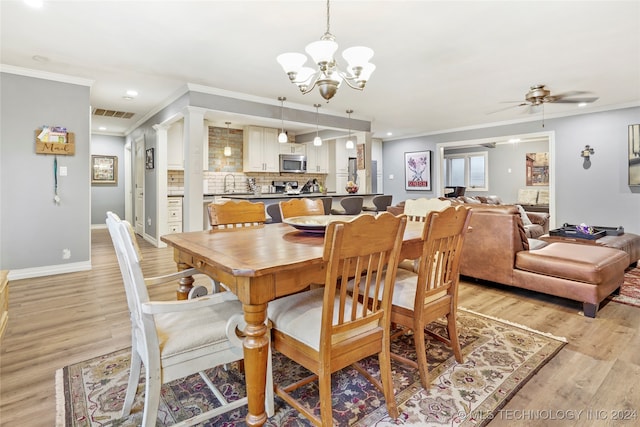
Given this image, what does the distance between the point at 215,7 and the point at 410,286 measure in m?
2.49

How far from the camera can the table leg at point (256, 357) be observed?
4.26ft

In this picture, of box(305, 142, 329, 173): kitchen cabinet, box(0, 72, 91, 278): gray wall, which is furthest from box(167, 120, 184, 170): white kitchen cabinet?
box(305, 142, 329, 173): kitchen cabinet

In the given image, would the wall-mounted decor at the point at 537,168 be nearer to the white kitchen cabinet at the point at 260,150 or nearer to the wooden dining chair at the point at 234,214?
the white kitchen cabinet at the point at 260,150

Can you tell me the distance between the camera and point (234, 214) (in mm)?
2543

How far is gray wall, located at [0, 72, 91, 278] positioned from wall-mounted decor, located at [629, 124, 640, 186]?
833 cm

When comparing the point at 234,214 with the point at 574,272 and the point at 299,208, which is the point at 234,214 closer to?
the point at 299,208

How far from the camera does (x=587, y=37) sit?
10.2 feet

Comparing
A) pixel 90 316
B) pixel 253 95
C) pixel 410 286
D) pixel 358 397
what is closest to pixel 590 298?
pixel 410 286

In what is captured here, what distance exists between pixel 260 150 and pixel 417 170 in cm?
430

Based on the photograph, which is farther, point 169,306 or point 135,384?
point 135,384

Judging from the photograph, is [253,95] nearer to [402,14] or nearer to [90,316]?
[402,14]

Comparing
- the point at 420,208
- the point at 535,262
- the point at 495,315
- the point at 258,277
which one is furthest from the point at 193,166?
the point at 535,262

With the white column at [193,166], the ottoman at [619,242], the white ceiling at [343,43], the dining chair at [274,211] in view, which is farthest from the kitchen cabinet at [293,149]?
the ottoman at [619,242]

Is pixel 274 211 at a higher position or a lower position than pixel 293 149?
lower
